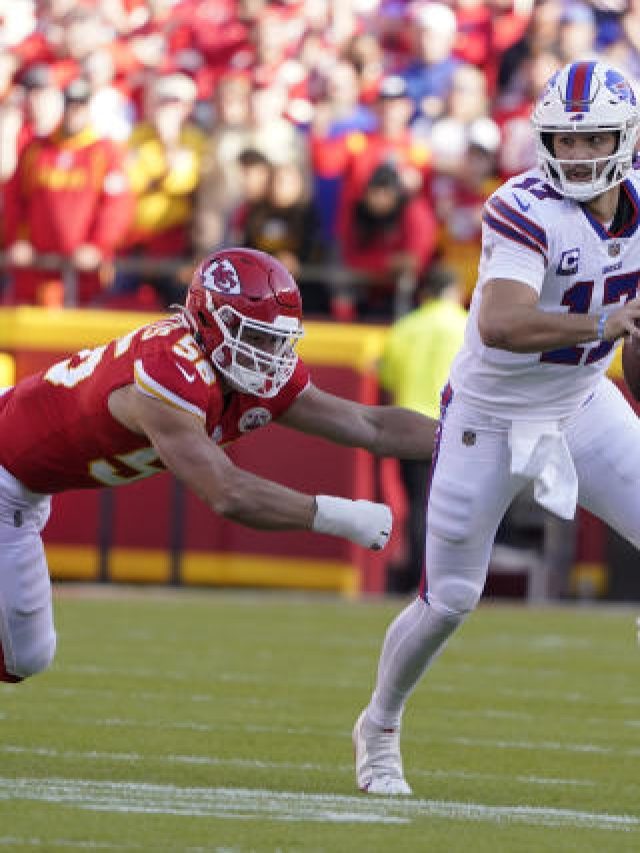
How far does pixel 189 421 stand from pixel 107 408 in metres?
0.27

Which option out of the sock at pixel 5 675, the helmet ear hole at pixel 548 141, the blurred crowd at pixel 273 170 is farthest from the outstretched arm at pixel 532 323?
the blurred crowd at pixel 273 170

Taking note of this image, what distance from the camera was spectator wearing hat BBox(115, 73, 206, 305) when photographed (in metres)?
11.4

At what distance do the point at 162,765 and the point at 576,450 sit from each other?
4.09 feet

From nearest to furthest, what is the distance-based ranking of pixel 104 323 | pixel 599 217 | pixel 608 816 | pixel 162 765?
pixel 608 816, pixel 599 217, pixel 162 765, pixel 104 323

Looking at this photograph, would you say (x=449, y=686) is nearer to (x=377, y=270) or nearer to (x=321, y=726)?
(x=321, y=726)

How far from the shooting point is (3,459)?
5.30 metres

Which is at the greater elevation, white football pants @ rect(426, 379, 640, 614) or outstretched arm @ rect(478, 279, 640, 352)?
outstretched arm @ rect(478, 279, 640, 352)

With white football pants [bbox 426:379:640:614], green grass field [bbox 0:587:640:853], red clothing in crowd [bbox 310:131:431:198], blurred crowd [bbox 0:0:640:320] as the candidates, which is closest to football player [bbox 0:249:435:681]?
white football pants [bbox 426:379:640:614]

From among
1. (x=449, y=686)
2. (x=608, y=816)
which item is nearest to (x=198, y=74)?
(x=449, y=686)

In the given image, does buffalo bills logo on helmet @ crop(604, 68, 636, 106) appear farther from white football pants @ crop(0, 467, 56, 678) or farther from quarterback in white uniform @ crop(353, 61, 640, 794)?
white football pants @ crop(0, 467, 56, 678)

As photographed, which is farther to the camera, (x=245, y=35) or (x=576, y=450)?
(x=245, y=35)

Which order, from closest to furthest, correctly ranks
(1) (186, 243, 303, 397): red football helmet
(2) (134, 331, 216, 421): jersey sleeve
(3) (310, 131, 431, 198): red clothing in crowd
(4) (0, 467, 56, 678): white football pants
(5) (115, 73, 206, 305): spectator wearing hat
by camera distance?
(2) (134, 331, 216, 421): jersey sleeve
(1) (186, 243, 303, 397): red football helmet
(4) (0, 467, 56, 678): white football pants
(3) (310, 131, 431, 198): red clothing in crowd
(5) (115, 73, 206, 305): spectator wearing hat

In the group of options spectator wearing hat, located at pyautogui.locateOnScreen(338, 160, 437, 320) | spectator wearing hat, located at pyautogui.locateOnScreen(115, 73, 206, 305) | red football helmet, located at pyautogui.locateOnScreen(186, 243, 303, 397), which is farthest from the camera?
spectator wearing hat, located at pyautogui.locateOnScreen(115, 73, 206, 305)

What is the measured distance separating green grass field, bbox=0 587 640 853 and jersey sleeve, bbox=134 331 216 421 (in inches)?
33.3
